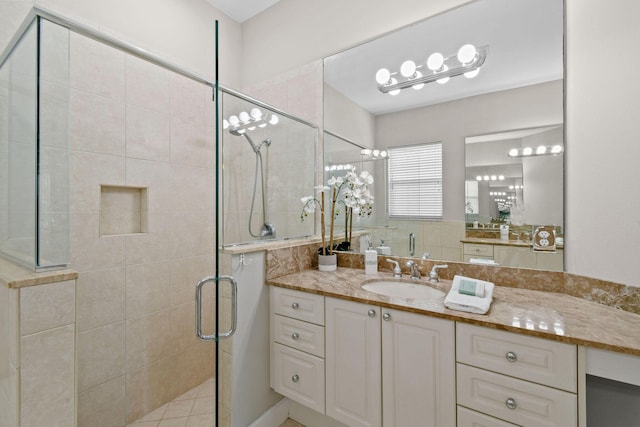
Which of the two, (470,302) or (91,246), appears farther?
(91,246)

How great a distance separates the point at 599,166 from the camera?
1.23 metres

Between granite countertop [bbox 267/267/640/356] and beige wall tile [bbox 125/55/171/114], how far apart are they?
146 centimetres

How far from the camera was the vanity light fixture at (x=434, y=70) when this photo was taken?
1.57 metres

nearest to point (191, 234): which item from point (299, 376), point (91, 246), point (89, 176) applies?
point (91, 246)

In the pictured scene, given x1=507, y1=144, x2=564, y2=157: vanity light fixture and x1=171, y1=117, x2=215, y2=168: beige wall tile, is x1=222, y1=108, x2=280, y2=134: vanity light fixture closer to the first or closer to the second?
x1=171, y1=117, x2=215, y2=168: beige wall tile

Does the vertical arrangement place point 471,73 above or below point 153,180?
above

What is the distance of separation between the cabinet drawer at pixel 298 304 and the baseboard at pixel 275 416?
0.58 m

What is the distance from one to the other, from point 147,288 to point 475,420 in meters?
1.90

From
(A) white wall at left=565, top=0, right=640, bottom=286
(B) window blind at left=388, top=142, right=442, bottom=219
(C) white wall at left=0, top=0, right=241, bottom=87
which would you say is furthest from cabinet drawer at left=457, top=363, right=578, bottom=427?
(C) white wall at left=0, top=0, right=241, bottom=87

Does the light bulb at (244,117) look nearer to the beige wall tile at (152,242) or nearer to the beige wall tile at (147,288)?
the beige wall tile at (152,242)

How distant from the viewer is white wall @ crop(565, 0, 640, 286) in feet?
3.69

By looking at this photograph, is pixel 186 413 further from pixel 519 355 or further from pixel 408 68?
pixel 408 68

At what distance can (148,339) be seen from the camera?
1.89 metres

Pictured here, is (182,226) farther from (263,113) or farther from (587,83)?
(587,83)
